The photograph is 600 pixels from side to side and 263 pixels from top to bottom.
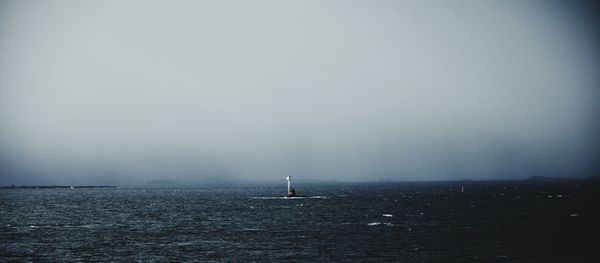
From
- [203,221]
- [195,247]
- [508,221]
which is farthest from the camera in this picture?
[203,221]

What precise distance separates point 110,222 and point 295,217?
36.5 m

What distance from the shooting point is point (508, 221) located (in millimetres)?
103375

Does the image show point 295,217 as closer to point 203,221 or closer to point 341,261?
point 203,221

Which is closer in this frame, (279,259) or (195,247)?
(279,259)

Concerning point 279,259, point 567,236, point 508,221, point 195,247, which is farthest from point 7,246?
point 508,221

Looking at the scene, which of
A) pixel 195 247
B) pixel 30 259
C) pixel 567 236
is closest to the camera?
pixel 30 259

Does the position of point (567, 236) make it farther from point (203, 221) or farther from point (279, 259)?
point (203, 221)

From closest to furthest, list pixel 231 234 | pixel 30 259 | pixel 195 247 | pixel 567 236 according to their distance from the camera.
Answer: pixel 30 259
pixel 195 247
pixel 567 236
pixel 231 234

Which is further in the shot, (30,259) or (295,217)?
(295,217)

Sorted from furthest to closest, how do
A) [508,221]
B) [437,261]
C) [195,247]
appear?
[508,221] < [195,247] < [437,261]

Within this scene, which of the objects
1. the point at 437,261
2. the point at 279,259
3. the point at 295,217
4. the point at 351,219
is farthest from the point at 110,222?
the point at 437,261

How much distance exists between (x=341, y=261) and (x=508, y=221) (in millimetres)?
54704

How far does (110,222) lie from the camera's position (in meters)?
113

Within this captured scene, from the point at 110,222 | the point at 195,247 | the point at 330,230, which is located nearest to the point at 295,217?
the point at 330,230
